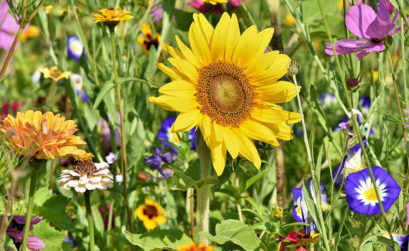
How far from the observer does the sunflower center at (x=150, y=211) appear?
1259mm

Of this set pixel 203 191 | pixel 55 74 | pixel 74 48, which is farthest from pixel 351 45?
pixel 74 48

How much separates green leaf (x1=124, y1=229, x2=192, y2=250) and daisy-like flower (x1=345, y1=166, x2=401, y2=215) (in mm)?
289

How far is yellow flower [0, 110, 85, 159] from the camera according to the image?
2.73ft

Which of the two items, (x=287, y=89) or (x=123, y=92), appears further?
(x=123, y=92)

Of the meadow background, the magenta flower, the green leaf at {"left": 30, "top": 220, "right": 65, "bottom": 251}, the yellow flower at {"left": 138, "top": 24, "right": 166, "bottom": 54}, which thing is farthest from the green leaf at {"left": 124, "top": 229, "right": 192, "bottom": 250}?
the yellow flower at {"left": 138, "top": 24, "right": 166, "bottom": 54}

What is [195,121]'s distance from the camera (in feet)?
3.16

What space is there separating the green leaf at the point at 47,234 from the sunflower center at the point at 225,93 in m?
0.34

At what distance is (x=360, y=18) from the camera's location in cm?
100

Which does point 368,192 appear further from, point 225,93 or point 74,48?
point 74,48

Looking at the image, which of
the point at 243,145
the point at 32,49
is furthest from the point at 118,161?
the point at 32,49

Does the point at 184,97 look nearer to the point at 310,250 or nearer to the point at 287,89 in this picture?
the point at 287,89

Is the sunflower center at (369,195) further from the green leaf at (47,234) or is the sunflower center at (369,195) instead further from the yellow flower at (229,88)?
the green leaf at (47,234)

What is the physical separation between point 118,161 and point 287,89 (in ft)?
1.78

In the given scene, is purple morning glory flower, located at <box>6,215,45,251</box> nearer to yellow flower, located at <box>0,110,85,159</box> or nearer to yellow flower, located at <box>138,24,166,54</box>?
yellow flower, located at <box>0,110,85,159</box>
